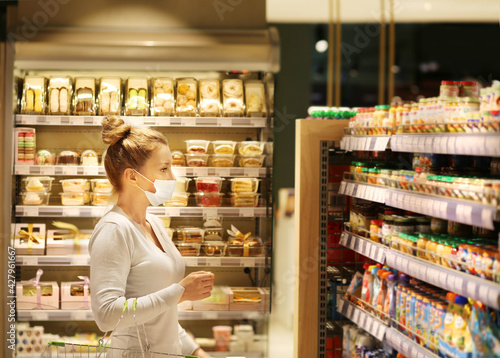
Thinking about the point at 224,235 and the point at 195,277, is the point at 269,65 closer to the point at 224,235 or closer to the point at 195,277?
the point at 224,235

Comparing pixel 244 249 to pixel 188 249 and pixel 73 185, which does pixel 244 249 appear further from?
pixel 73 185

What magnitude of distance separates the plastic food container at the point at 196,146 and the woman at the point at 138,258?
6.07 feet

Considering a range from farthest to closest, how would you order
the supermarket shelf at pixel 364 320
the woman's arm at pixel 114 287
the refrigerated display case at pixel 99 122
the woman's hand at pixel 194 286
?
the refrigerated display case at pixel 99 122 → the supermarket shelf at pixel 364 320 → the woman's hand at pixel 194 286 → the woman's arm at pixel 114 287

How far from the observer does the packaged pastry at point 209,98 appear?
14.7ft

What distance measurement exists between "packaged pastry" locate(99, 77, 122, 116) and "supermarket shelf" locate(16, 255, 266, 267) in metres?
1.03

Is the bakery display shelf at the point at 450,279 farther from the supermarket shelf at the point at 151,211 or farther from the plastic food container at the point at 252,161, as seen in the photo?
the plastic food container at the point at 252,161

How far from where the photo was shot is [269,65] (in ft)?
14.1

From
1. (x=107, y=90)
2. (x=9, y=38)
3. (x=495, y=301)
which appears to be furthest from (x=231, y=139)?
(x=495, y=301)

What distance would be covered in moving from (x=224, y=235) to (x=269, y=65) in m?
1.35

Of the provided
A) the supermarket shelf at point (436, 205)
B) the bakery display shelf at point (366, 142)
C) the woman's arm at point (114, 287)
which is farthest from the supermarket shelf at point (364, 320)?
the woman's arm at point (114, 287)

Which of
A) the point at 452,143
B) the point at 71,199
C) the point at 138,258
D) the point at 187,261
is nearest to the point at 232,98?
the point at 187,261

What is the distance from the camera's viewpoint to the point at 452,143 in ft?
Result: 7.39

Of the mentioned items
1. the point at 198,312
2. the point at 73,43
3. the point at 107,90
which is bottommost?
the point at 198,312

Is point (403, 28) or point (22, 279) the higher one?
point (403, 28)
